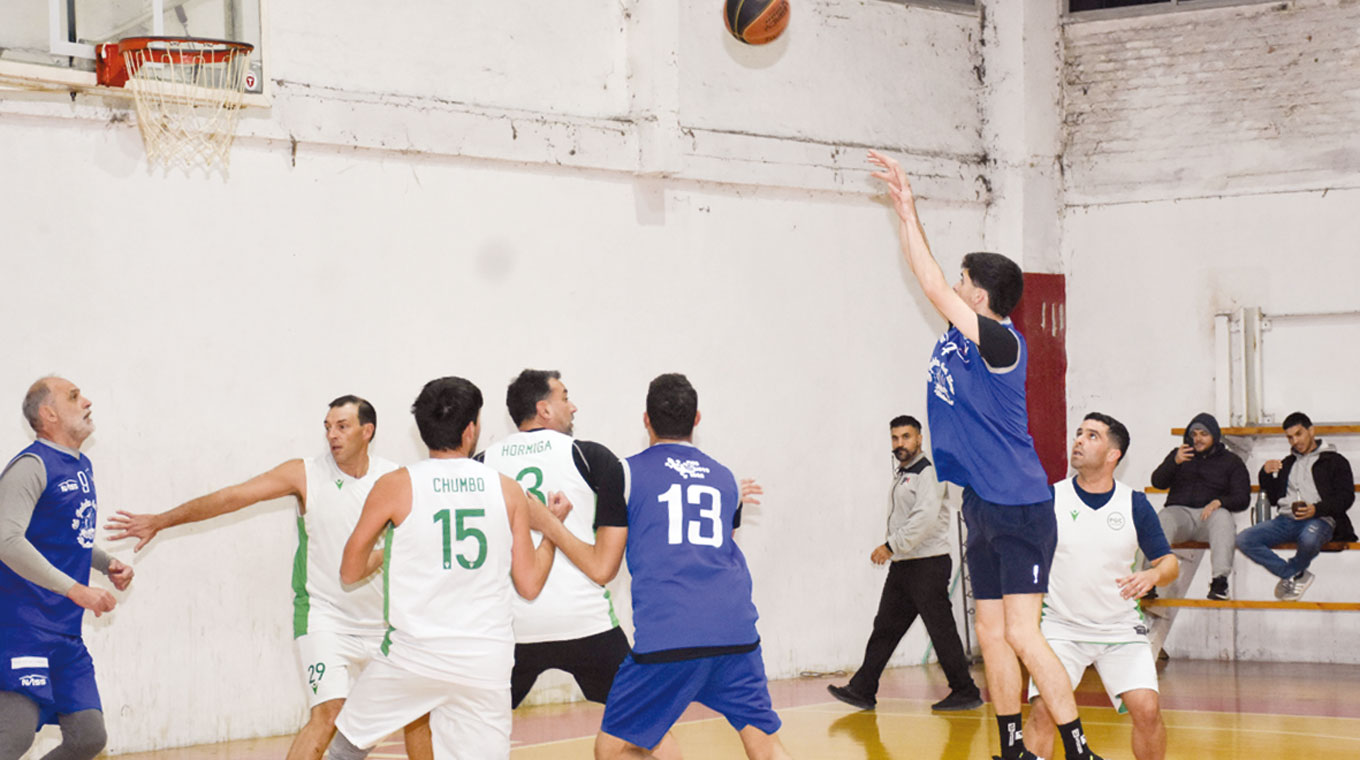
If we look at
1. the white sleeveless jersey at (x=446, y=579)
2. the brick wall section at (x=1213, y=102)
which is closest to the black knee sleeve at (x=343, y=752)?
the white sleeveless jersey at (x=446, y=579)

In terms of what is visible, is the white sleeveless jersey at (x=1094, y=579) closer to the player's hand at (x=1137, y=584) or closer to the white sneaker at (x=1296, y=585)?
the player's hand at (x=1137, y=584)

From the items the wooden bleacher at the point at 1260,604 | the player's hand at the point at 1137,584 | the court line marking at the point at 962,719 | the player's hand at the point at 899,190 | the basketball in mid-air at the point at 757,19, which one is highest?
the basketball in mid-air at the point at 757,19

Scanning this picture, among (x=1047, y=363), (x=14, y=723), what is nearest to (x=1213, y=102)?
(x=1047, y=363)

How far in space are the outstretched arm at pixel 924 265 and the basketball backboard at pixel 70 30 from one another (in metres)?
4.69

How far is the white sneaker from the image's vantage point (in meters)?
11.9

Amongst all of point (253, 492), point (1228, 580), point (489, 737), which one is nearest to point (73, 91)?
point (253, 492)

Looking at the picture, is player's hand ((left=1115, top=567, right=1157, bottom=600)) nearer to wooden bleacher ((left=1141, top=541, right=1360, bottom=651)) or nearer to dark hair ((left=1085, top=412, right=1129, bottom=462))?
dark hair ((left=1085, top=412, right=1129, bottom=462))

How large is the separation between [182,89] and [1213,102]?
8759 mm

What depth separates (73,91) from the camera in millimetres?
8742

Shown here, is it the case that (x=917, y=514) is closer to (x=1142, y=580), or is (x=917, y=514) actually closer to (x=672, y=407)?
(x=1142, y=580)

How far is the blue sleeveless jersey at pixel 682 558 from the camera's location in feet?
17.6

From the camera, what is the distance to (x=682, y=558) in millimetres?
5438

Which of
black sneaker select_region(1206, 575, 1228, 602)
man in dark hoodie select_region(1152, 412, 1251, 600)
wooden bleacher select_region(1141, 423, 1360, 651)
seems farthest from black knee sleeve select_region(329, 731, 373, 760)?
black sneaker select_region(1206, 575, 1228, 602)

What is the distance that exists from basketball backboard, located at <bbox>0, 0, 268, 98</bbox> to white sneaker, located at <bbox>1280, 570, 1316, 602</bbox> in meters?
9.02
